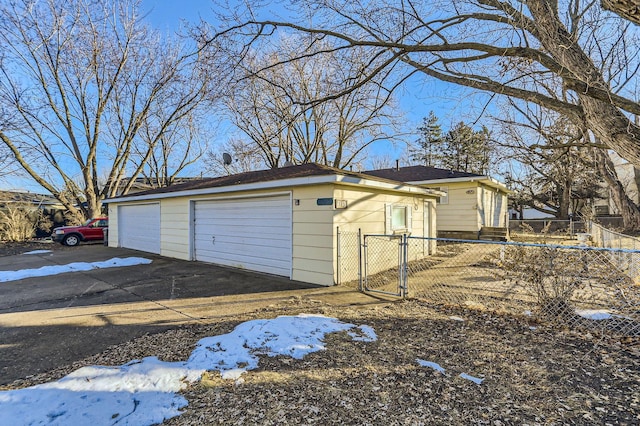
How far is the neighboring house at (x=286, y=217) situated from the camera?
264 inches

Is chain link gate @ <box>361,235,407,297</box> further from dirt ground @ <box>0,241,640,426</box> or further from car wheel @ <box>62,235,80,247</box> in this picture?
car wheel @ <box>62,235,80,247</box>

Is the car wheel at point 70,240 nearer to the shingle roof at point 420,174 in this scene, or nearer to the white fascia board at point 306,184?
the white fascia board at point 306,184

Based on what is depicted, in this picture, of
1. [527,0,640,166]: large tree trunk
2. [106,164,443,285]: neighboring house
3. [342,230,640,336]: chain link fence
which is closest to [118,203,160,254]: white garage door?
[106,164,443,285]: neighboring house

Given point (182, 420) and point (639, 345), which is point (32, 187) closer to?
point (182, 420)

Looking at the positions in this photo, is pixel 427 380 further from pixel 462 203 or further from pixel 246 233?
pixel 462 203

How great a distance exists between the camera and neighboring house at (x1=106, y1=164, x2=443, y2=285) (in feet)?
→ 22.0

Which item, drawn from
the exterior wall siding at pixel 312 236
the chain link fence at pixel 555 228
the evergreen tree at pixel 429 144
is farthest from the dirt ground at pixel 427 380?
the evergreen tree at pixel 429 144

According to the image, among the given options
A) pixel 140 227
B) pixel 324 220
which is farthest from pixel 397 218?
pixel 140 227

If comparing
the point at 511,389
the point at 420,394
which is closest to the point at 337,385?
the point at 420,394

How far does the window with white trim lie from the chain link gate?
0.34m

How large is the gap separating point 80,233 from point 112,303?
12833mm

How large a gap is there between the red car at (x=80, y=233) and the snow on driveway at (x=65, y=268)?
7.22 m

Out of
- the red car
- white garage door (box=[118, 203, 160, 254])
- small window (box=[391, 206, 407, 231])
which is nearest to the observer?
small window (box=[391, 206, 407, 231])

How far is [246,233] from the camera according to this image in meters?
8.48
